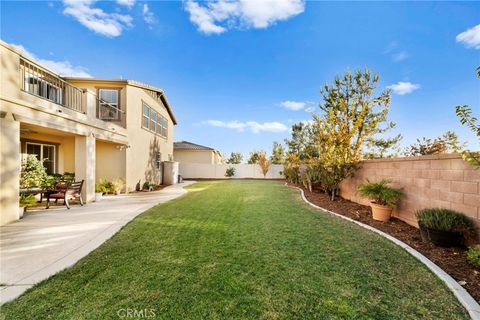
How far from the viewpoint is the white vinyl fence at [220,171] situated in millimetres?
25297

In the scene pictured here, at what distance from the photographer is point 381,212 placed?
5.96m

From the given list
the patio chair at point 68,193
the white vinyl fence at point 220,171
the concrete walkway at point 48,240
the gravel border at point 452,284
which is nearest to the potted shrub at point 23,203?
the concrete walkway at point 48,240

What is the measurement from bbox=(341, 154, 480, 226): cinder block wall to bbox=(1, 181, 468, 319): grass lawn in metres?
1.68

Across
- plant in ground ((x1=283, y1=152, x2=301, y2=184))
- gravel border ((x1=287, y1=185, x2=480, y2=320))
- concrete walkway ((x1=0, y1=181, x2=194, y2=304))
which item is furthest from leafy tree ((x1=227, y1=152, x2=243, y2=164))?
gravel border ((x1=287, y1=185, x2=480, y2=320))

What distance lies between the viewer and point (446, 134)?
15148 mm

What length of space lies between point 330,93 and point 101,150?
46.9 feet

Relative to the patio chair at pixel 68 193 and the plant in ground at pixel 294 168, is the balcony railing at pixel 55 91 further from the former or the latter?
the plant in ground at pixel 294 168

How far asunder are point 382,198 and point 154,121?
1529 cm

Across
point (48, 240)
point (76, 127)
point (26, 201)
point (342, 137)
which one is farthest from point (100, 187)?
point (342, 137)

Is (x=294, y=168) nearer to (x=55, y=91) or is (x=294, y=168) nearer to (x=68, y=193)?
(x=68, y=193)

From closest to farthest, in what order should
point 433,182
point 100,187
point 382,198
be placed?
point 433,182
point 382,198
point 100,187

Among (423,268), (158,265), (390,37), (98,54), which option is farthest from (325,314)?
(98,54)

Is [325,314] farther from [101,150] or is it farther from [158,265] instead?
[101,150]

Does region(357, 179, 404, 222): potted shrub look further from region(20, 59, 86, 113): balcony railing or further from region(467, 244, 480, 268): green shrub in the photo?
region(20, 59, 86, 113): balcony railing
